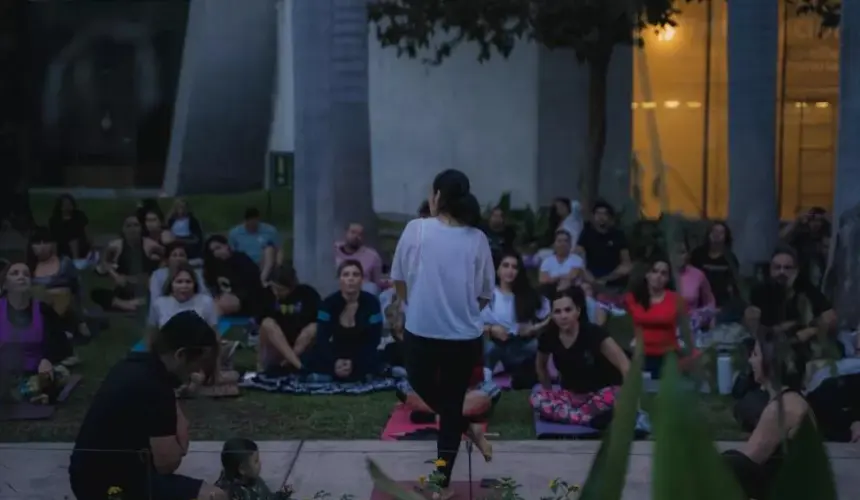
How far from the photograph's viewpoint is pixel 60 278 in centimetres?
1131

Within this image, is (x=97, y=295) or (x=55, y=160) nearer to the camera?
(x=97, y=295)

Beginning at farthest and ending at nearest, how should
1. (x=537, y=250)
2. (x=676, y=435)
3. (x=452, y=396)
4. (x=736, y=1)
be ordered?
(x=537, y=250), (x=736, y=1), (x=452, y=396), (x=676, y=435)

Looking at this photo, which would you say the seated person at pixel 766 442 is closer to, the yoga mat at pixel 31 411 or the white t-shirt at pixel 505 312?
the white t-shirt at pixel 505 312

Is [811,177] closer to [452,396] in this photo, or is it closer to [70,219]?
[70,219]

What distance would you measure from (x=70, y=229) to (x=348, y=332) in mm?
6713

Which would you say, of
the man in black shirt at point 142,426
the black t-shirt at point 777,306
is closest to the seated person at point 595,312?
the black t-shirt at point 777,306

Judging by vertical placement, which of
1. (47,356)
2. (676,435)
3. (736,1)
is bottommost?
(47,356)

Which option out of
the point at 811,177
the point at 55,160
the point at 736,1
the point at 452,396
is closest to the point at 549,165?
the point at 811,177

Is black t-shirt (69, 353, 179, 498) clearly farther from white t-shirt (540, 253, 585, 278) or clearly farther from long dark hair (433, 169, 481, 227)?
white t-shirt (540, 253, 585, 278)

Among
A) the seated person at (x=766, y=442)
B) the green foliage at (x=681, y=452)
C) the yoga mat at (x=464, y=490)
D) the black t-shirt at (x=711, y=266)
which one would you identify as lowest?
the yoga mat at (x=464, y=490)

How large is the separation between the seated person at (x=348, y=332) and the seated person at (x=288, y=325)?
19 centimetres

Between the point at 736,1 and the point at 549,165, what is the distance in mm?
6242

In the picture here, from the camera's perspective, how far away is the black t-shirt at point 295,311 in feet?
32.2

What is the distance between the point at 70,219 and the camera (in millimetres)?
15180
